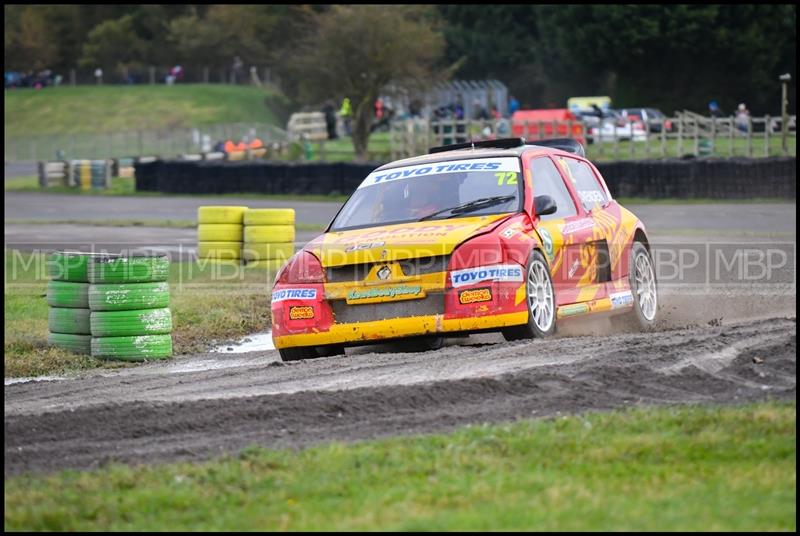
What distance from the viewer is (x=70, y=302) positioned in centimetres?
1123

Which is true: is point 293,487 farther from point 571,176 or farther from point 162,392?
point 571,176

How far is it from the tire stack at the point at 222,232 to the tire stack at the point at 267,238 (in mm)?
245

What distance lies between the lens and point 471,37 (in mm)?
81625

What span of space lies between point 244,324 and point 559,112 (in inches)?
1566

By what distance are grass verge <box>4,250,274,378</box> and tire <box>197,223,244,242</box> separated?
14.0 inches

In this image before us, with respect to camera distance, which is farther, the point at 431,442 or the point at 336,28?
the point at 336,28

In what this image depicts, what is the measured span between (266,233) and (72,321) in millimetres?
6588

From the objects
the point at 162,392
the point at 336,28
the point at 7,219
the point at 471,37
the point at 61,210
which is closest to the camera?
the point at 162,392

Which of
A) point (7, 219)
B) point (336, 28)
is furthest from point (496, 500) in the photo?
point (336, 28)

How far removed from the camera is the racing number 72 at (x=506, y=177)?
408 inches

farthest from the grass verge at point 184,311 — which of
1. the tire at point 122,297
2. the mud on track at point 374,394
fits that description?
the mud on track at point 374,394

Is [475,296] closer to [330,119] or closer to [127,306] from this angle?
[127,306]

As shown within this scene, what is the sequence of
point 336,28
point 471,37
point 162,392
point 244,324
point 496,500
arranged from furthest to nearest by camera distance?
point 471,37
point 336,28
point 244,324
point 162,392
point 496,500

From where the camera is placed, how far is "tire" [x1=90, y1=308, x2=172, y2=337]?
36.0ft
